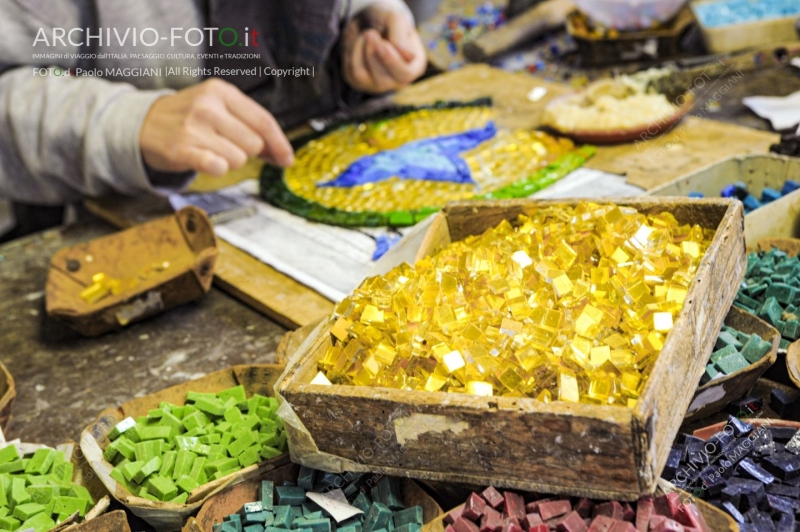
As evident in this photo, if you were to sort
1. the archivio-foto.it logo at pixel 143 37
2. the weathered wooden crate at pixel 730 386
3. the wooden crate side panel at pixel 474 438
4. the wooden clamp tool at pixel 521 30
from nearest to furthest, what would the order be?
the wooden crate side panel at pixel 474 438, the weathered wooden crate at pixel 730 386, the archivio-foto.it logo at pixel 143 37, the wooden clamp tool at pixel 521 30

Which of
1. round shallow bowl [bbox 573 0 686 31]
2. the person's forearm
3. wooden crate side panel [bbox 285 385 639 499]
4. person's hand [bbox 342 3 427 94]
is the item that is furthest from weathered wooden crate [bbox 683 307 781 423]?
round shallow bowl [bbox 573 0 686 31]

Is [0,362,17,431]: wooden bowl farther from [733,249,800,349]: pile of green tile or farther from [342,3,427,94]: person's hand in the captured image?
[342,3,427,94]: person's hand

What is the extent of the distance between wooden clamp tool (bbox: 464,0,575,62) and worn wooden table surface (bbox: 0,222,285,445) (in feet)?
6.48

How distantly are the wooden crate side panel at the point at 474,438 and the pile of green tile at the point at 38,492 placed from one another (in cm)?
46

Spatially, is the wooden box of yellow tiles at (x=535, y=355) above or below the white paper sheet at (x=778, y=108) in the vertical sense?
above

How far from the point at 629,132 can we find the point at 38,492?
202 centimetres

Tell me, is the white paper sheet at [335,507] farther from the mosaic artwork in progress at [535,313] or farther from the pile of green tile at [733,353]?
the pile of green tile at [733,353]

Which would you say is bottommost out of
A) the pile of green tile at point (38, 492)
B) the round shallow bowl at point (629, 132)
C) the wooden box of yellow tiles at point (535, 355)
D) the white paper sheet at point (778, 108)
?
the pile of green tile at point (38, 492)

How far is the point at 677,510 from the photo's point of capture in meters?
1.07

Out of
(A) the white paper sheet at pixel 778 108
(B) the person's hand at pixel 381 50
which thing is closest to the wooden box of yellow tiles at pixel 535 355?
(A) the white paper sheet at pixel 778 108

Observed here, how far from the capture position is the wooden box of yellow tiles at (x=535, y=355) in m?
1.05

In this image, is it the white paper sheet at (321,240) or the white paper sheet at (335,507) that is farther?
the white paper sheet at (321,240)

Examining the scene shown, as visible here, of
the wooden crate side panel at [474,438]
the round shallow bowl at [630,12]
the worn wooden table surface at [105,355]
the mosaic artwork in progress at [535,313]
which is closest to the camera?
the wooden crate side panel at [474,438]

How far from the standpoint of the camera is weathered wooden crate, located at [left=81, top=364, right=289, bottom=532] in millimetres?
1240
